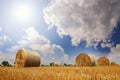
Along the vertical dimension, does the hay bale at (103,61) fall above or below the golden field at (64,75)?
above

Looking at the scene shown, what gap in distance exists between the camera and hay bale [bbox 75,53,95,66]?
2066 cm

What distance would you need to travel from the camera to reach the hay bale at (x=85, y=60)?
67.8 feet

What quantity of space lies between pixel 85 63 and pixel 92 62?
2.38 ft

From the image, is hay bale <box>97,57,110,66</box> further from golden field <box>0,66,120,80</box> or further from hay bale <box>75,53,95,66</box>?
golden field <box>0,66,120,80</box>

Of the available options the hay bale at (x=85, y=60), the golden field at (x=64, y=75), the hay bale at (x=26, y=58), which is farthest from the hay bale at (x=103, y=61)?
the golden field at (x=64, y=75)

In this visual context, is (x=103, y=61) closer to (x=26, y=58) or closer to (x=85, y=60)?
(x=85, y=60)

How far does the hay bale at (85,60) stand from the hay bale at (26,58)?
436cm

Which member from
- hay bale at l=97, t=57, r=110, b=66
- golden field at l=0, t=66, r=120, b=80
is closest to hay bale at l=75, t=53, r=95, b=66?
hay bale at l=97, t=57, r=110, b=66

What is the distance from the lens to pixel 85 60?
2073 cm

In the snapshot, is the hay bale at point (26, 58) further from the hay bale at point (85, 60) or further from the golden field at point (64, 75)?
the golden field at point (64, 75)

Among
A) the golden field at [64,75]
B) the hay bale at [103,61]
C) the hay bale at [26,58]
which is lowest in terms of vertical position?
the golden field at [64,75]

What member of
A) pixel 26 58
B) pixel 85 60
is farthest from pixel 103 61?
pixel 26 58

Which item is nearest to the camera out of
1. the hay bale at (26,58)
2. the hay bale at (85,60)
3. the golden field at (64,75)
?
the golden field at (64,75)

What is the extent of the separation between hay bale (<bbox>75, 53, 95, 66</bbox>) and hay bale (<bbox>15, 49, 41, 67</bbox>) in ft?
14.3
